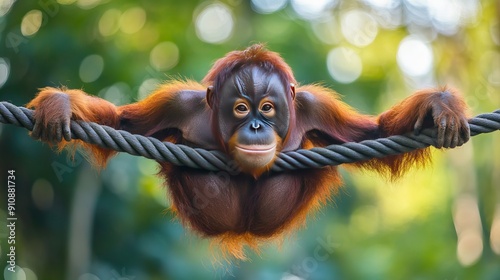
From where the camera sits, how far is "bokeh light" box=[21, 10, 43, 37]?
22.1ft

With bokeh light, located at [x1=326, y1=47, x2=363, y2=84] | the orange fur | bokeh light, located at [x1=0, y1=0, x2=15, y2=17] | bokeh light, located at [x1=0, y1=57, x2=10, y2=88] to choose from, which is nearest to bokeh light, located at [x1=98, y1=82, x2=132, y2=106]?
bokeh light, located at [x1=0, y1=57, x2=10, y2=88]

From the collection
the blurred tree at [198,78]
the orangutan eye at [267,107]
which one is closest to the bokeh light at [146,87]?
the blurred tree at [198,78]

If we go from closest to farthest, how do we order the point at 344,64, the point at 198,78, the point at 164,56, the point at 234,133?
the point at 234,133 < the point at 198,78 < the point at 164,56 < the point at 344,64

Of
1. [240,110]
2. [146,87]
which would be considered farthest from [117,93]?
[240,110]

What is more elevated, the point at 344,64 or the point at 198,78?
the point at 344,64

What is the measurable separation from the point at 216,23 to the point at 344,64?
5.39ft

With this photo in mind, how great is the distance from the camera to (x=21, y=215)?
644 centimetres

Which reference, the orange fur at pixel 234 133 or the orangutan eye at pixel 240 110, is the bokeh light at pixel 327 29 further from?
the orangutan eye at pixel 240 110

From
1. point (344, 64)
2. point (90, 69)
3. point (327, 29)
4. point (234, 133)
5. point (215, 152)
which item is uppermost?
point (327, 29)

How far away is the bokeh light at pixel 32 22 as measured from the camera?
22.1ft

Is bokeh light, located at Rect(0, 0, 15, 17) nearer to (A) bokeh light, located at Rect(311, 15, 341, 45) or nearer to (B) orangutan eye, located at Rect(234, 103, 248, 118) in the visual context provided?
(A) bokeh light, located at Rect(311, 15, 341, 45)

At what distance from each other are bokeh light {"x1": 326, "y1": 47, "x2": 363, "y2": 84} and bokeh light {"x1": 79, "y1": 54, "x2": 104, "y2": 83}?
8.00 feet

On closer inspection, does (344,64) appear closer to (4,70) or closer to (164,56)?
(164,56)

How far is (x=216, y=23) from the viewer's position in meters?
7.92
